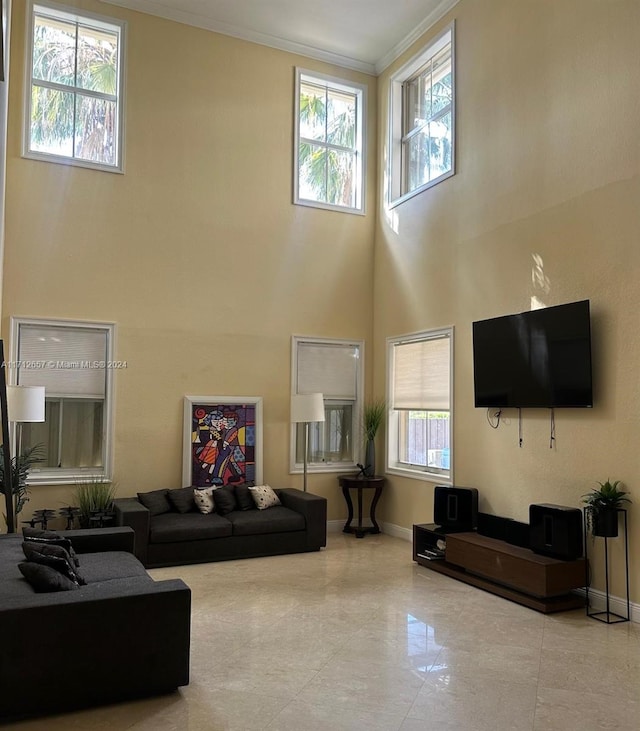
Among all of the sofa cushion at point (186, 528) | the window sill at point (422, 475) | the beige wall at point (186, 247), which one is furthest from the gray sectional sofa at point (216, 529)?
the window sill at point (422, 475)

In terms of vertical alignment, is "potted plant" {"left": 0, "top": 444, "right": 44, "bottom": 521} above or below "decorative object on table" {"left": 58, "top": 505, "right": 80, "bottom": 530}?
above

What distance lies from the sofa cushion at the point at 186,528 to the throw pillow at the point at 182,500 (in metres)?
0.13

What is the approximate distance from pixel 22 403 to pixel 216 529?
213 cm

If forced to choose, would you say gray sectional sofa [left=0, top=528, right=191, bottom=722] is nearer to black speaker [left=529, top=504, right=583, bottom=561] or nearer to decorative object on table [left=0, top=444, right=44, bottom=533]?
decorative object on table [left=0, top=444, right=44, bottom=533]

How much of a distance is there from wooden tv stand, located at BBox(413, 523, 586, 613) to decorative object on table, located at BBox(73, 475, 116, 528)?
306 cm

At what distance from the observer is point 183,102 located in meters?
7.38

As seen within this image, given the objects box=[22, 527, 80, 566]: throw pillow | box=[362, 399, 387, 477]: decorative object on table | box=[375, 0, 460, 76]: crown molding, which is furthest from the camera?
box=[362, 399, 387, 477]: decorative object on table

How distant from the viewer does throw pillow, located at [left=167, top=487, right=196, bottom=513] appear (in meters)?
6.71

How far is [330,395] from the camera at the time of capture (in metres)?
8.08

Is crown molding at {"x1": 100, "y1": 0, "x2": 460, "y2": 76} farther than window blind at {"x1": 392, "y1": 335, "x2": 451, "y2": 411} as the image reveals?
Yes

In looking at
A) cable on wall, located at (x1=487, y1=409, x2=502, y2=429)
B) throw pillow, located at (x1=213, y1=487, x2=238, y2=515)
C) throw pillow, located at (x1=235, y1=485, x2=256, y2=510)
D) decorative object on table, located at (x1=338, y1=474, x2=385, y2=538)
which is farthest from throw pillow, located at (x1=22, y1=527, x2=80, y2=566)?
cable on wall, located at (x1=487, y1=409, x2=502, y2=429)

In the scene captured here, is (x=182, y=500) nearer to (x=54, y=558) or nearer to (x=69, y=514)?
(x=69, y=514)

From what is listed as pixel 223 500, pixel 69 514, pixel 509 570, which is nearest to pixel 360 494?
pixel 223 500

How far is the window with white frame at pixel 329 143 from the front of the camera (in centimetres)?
812
